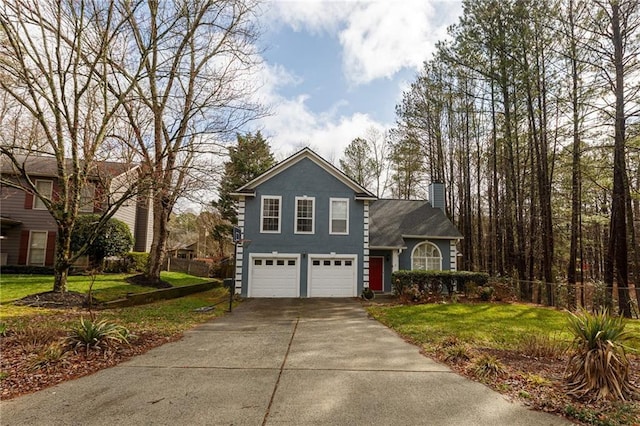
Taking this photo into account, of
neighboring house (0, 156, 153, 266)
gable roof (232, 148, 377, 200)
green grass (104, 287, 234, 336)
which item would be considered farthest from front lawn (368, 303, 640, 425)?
neighboring house (0, 156, 153, 266)

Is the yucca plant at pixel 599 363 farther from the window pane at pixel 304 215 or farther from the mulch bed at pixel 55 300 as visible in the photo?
the mulch bed at pixel 55 300

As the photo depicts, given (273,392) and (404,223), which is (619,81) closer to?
(404,223)

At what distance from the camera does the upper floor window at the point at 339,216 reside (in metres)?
15.9

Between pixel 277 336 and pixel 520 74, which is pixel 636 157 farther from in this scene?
pixel 277 336

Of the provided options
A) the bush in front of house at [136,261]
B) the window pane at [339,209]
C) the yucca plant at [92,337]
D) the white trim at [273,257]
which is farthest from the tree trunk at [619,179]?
the bush in front of house at [136,261]

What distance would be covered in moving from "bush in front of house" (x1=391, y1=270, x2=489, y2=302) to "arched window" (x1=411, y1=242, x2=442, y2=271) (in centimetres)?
237

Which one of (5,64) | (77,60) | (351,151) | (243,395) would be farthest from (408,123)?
(243,395)

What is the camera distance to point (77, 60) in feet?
33.7

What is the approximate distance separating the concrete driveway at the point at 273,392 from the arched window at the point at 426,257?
11.0 m

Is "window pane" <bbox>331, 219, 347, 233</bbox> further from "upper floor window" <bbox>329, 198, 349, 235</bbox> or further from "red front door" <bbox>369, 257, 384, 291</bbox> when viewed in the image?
"red front door" <bbox>369, 257, 384, 291</bbox>

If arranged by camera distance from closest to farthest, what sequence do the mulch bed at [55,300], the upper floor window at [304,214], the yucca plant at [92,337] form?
the yucca plant at [92,337], the mulch bed at [55,300], the upper floor window at [304,214]

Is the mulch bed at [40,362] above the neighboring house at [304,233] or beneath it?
beneath

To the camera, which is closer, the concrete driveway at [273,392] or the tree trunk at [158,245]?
the concrete driveway at [273,392]

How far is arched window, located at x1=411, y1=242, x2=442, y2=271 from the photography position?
1762 cm
